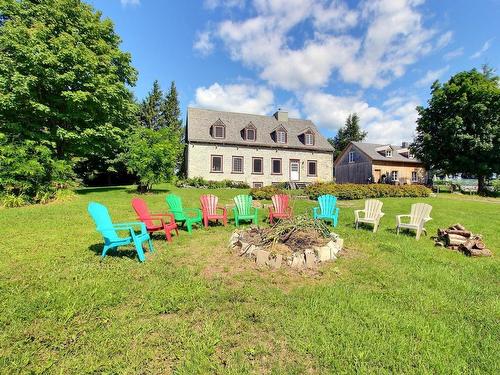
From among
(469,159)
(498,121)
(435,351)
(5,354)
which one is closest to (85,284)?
(5,354)

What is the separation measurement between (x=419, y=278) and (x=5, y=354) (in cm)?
523

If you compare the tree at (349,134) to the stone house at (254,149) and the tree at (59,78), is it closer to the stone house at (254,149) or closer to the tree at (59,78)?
the stone house at (254,149)

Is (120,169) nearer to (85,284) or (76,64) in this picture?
(76,64)

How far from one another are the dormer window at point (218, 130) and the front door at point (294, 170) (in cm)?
732

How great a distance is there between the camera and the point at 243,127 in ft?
85.1

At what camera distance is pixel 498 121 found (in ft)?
68.2

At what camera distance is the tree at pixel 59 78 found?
12680mm

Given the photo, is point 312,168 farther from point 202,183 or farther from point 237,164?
point 202,183

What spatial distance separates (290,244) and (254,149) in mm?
20758

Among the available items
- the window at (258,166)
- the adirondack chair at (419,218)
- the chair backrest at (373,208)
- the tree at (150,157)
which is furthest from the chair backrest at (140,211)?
the window at (258,166)

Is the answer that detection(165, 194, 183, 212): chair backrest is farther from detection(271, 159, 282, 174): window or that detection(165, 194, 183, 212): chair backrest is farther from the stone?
detection(271, 159, 282, 174): window

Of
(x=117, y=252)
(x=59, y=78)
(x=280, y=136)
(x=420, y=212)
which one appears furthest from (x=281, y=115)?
(x=117, y=252)

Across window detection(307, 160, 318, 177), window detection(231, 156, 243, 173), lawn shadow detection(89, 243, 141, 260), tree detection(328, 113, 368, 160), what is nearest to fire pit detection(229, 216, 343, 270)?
lawn shadow detection(89, 243, 141, 260)

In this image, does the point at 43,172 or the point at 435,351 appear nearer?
the point at 435,351
